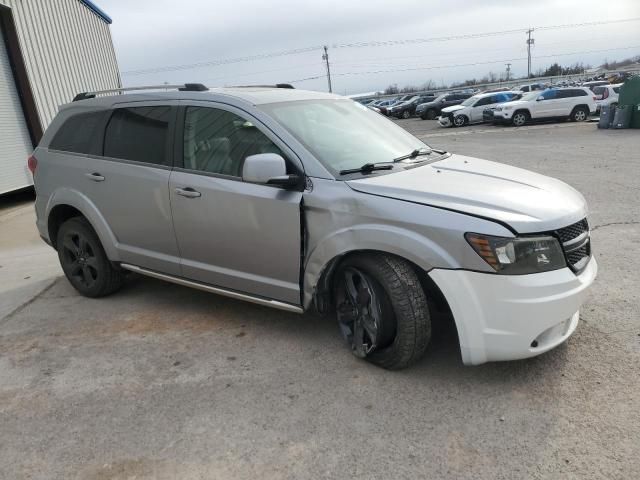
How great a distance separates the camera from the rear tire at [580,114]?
24.3 meters

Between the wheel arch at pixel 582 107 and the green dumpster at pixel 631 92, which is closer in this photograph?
the green dumpster at pixel 631 92

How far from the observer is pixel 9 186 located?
35.4ft

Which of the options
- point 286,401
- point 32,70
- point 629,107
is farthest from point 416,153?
point 629,107

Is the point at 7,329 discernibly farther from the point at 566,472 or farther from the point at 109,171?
the point at 566,472

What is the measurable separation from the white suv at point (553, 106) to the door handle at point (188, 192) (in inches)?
933

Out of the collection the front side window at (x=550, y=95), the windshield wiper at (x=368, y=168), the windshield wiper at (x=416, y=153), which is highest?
the windshield wiper at (x=368, y=168)

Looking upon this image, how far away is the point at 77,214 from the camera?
191 inches

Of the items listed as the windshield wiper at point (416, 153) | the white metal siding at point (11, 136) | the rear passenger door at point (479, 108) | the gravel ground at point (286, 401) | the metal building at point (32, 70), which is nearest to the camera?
the gravel ground at point (286, 401)

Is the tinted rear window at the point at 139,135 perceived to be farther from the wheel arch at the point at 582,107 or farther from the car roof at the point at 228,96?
the wheel arch at the point at 582,107

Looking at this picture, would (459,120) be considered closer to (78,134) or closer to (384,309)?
(78,134)

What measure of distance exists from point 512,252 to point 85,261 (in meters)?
3.73

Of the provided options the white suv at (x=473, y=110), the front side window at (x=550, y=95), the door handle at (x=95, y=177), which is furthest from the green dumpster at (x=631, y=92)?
the door handle at (x=95, y=177)

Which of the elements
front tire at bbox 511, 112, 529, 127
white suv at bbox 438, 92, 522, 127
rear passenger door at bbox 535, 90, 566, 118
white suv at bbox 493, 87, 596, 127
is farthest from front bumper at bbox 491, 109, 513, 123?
white suv at bbox 438, 92, 522, 127

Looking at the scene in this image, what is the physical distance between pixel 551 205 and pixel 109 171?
332cm
